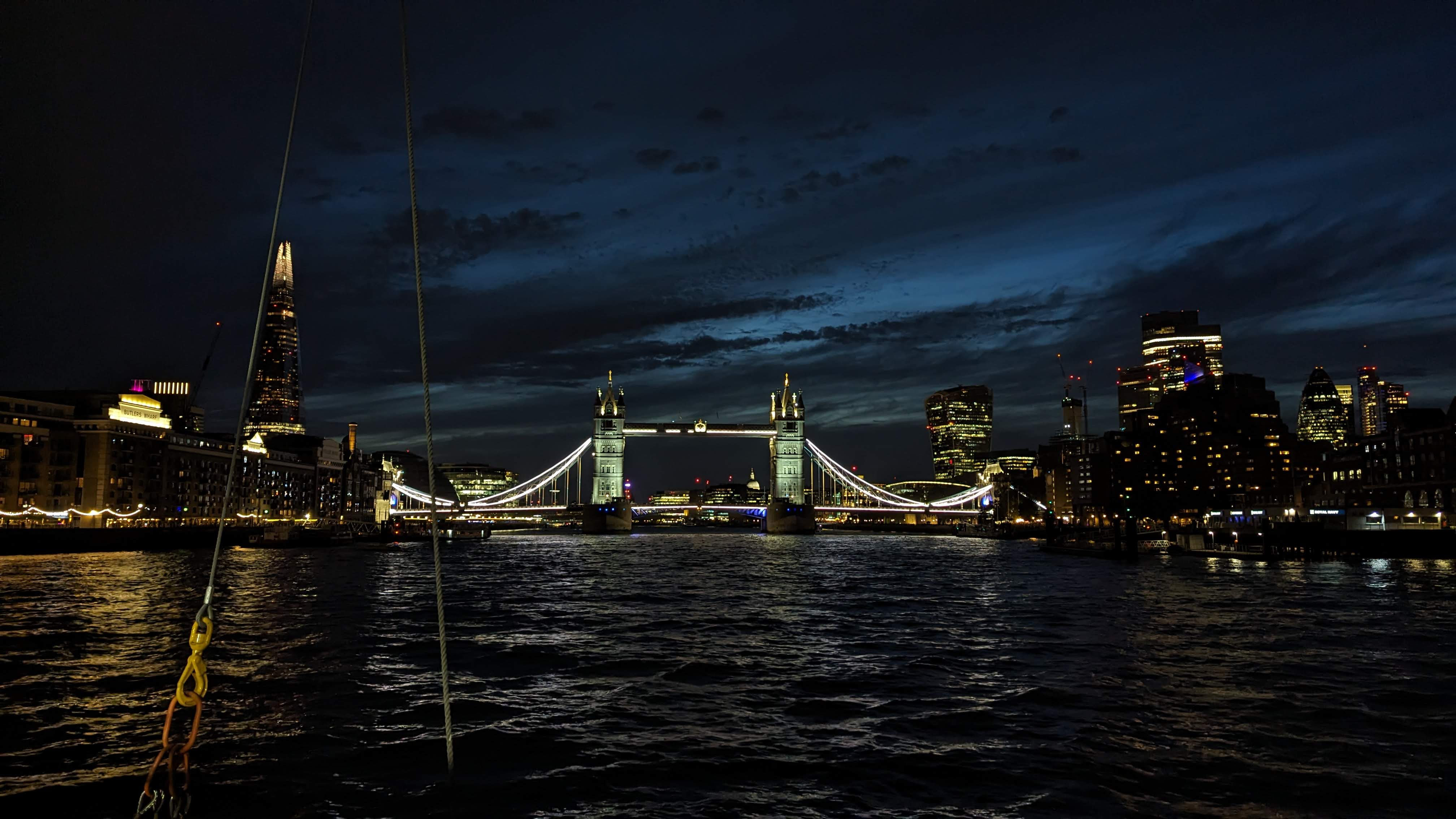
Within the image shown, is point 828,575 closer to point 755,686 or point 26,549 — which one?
point 755,686

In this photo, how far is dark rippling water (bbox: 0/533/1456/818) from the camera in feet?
39.3

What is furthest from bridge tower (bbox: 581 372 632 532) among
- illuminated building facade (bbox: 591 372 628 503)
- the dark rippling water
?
the dark rippling water

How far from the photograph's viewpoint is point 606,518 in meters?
162

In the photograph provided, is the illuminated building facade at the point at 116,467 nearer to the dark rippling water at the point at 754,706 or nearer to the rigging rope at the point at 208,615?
the dark rippling water at the point at 754,706

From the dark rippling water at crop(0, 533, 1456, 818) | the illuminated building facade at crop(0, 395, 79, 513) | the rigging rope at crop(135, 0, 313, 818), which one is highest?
the illuminated building facade at crop(0, 395, 79, 513)

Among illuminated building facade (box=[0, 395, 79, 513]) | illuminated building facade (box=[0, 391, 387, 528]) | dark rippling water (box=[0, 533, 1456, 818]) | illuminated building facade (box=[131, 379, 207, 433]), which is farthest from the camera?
illuminated building facade (box=[131, 379, 207, 433])

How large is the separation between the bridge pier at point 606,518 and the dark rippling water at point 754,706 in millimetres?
123649

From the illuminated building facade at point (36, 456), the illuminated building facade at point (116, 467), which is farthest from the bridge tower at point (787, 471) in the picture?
the illuminated building facade at point (36, 456)

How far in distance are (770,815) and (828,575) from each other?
44619 millimetres

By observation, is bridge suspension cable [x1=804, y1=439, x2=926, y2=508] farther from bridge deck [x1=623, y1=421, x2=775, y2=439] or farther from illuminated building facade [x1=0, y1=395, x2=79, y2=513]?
illuminated building facade [x1=0, y1=395, x2=79, y2=513]

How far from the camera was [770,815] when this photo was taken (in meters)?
11.1

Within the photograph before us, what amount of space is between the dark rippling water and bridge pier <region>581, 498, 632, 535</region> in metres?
124

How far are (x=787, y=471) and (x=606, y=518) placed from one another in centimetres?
3449

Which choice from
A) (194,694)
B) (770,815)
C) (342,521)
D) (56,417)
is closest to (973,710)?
(770,815)
